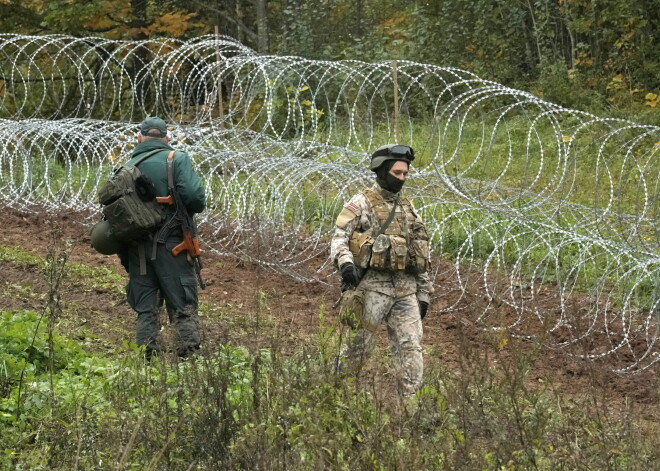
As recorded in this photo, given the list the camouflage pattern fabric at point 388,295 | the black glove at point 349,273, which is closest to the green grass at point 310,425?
the black glove at point 349,273

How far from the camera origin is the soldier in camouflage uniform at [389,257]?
23.4ft

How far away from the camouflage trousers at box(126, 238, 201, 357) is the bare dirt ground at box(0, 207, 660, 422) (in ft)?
0.70

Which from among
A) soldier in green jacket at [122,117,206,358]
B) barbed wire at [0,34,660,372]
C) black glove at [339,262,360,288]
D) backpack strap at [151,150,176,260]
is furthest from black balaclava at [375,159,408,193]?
backpack strap at [151,150,176,260]

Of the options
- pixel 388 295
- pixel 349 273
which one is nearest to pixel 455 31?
pixel 388 295

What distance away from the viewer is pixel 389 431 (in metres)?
5.00

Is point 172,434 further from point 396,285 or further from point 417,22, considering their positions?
point 417,22

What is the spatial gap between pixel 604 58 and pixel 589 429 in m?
16.0

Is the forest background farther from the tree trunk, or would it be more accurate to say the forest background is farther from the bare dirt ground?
the bare dirt ground

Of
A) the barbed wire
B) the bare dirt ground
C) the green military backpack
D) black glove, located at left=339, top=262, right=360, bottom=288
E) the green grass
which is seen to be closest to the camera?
the green grass

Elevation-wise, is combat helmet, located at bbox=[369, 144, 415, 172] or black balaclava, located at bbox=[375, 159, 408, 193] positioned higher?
combat helmet, located at bbox=[369, 144, 415, 172]

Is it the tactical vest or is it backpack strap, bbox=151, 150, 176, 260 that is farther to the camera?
backpack strap, bbox=151, 150, 176, 260

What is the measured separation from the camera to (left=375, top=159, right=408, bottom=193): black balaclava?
7211mm

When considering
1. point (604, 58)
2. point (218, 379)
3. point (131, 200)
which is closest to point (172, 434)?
point (218, 379)

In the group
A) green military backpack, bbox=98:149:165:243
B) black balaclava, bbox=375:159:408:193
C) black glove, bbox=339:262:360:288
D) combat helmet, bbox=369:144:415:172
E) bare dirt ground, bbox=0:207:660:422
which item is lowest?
bare dirt ground, bbox=0:207:660:422
